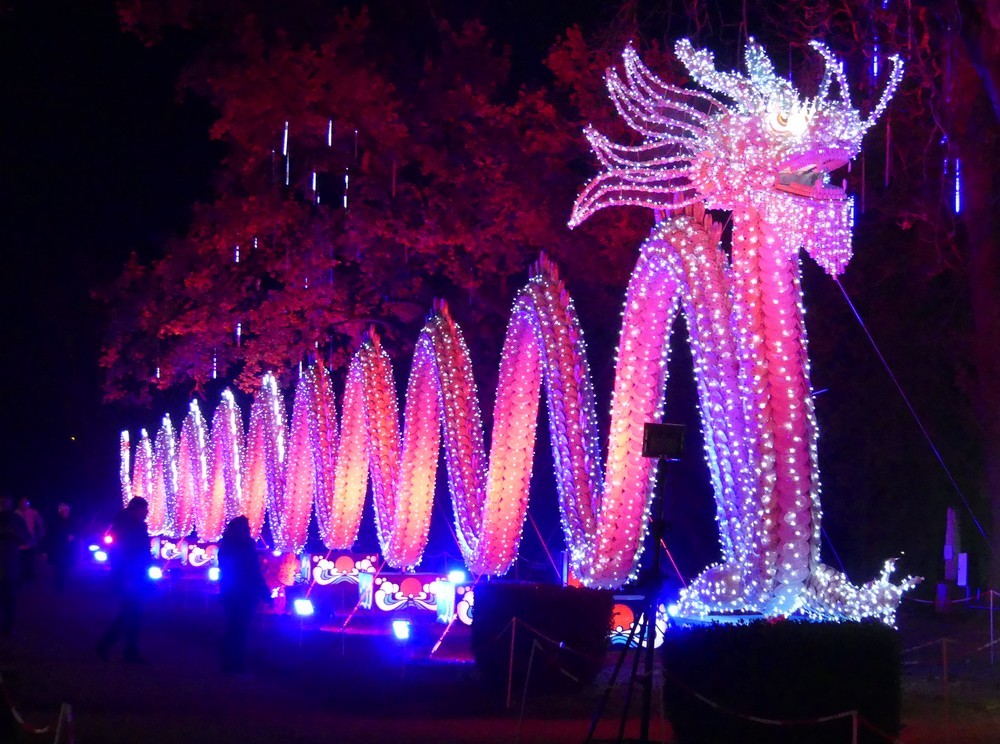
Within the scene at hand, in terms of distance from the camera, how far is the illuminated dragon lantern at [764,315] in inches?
413

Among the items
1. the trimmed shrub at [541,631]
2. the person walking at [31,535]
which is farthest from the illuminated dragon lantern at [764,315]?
the person walking at [31,535]

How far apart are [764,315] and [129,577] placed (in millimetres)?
9376

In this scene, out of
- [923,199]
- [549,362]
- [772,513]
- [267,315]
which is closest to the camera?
[772,513]

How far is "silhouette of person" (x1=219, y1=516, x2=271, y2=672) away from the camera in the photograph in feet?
49.0

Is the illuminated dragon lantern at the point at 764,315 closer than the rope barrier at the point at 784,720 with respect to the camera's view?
No

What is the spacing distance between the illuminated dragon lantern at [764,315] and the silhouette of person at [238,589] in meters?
6.10

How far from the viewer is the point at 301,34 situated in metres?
20.6

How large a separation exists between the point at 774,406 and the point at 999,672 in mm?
5934

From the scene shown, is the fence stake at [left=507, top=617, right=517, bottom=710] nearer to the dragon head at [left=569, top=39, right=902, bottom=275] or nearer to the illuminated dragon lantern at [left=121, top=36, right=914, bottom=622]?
the illuminated dragon lantern at [left=121, top=36, right=914, bottom=622]

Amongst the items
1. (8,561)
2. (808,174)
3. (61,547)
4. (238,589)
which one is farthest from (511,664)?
(61,547)

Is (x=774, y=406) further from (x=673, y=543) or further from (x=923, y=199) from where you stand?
(x=673, y=543)

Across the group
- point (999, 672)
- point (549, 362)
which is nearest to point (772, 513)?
point (549, 362)

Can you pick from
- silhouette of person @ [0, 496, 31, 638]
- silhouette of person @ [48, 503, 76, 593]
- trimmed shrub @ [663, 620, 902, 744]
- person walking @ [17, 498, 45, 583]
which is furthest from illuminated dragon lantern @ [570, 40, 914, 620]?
silhouette of person @ [48, 503, 76, 593]

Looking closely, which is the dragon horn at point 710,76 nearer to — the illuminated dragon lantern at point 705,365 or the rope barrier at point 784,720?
the illuminated dragon lantern at point 705,365
